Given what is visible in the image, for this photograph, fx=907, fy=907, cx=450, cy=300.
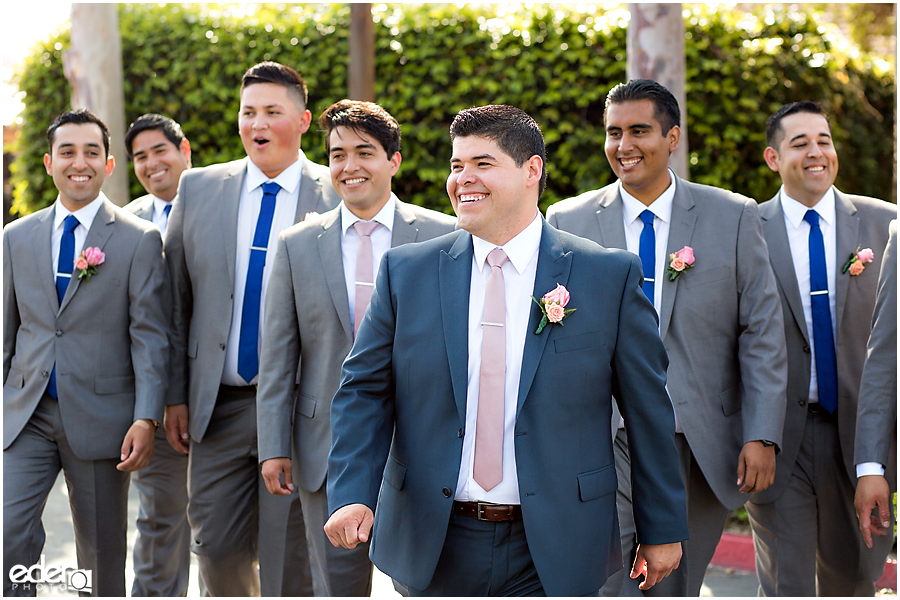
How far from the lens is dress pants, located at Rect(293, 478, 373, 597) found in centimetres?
414

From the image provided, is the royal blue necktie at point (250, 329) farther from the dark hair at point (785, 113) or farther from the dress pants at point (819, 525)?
the dark hair at point (785, 113)

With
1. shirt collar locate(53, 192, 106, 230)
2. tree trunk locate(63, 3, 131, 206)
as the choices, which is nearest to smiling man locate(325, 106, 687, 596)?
shirt collar locate(53, 192, 106, 230)

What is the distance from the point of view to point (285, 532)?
4.57 metres

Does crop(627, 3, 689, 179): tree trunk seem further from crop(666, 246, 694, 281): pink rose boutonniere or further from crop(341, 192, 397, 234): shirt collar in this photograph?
crop(341, 192, 397, 234): shirt collar

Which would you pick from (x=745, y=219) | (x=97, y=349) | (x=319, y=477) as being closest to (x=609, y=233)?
(x=745, y=219)

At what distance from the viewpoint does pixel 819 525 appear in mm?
4562

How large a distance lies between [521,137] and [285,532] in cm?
254

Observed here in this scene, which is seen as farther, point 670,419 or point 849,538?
point 849,538

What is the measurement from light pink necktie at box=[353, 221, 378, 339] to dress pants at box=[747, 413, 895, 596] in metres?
2.29

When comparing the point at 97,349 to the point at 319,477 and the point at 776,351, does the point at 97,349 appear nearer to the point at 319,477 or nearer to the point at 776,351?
the point at 319,477

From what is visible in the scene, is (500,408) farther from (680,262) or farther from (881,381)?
(881,381)

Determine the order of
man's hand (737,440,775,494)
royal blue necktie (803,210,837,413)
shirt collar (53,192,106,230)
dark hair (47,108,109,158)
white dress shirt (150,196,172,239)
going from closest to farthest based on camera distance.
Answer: man's hand (737,440,775,494), royal blue necktie (803,210,837,413), shirt collar (53,192,106,230), dark hair (47,108,109,158), white dress shirt (150,196,172,239)

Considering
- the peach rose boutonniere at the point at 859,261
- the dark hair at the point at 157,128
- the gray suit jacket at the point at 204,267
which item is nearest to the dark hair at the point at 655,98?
the peach rose boutonniere at the point at 859,261

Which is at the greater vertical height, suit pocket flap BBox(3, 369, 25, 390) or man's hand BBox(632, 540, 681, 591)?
suit pocket flap BBox(3, 369, 25, 390)
